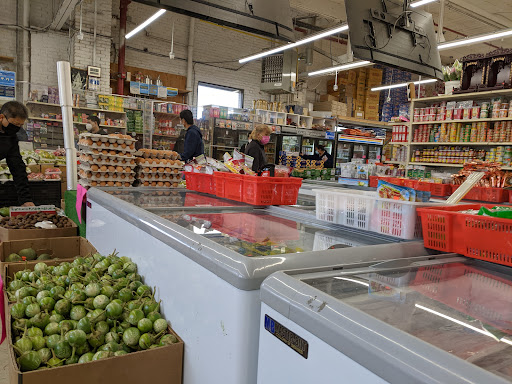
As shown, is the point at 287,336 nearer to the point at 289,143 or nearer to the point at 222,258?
the point at 222,258

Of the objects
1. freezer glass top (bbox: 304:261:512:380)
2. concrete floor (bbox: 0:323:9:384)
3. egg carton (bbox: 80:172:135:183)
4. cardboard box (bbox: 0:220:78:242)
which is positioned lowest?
concrete floor (bbox: 0:323:9:384)

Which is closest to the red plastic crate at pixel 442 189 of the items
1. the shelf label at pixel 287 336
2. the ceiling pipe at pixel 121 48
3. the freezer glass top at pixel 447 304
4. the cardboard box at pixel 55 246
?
the freezer glass top at pixel 447 304

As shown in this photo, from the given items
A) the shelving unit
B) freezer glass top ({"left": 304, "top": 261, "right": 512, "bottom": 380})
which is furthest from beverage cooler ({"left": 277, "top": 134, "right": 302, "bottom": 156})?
freezer glass top ({"left": 304, "top": 261, "right": 512, "bottom": 380})

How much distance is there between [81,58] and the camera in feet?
31.0

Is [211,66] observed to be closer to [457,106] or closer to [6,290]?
[457,106]

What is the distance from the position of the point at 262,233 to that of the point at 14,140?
12.6 feet

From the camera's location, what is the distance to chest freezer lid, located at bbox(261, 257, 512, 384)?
678 mm

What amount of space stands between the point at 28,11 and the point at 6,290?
954 cm

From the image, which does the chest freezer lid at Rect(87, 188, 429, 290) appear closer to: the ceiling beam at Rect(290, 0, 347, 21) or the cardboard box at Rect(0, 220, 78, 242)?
the cardboard box at Rect(0, 220, 78, 242)

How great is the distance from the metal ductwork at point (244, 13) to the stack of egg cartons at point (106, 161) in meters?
1.41

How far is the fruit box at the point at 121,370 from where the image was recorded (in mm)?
1356

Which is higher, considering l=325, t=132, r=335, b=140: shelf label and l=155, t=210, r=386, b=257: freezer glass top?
l=325, t=132, r=335, b=140: shelf label

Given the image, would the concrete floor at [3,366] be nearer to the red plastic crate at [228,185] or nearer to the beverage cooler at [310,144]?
the red plastic crate at [228,185]

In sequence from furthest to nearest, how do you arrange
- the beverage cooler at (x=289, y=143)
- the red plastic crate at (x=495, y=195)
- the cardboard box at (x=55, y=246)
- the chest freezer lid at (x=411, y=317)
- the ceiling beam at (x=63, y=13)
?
the beverage cooler at (x=289, y=143) → the ceiling beam at (x=63, y=13) → the red plastic crate at (x=495, y=195) → the cardboard box at (x=55, y=246) → the chest freezer lid at (x=411, y=317)
